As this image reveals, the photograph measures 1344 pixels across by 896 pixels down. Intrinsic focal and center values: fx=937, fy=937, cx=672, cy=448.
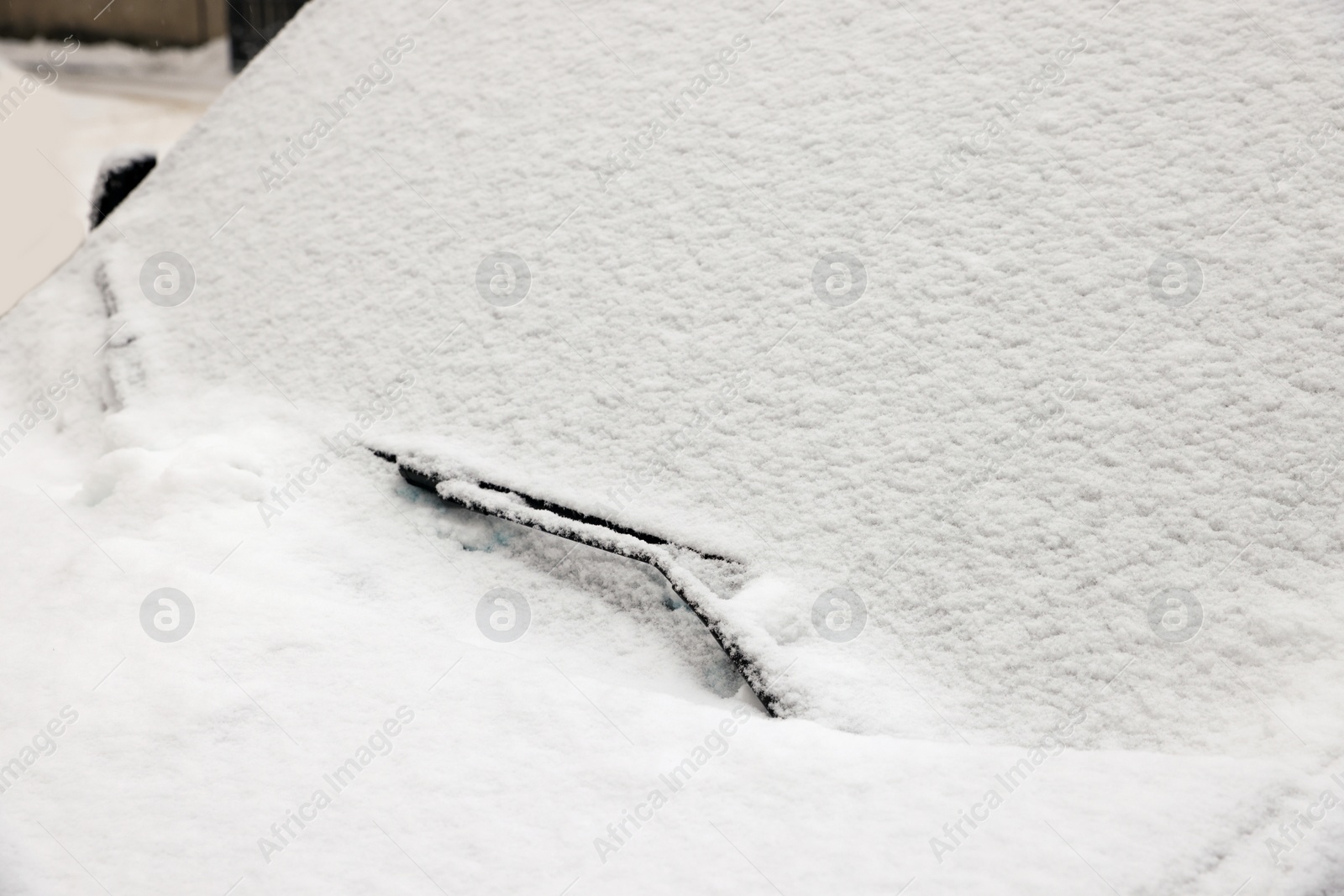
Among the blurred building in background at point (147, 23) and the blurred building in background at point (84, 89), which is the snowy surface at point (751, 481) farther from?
the blurred building in background at point (147, 23)

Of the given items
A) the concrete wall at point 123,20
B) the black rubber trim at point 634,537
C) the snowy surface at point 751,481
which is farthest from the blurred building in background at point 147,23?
the black rubber trim at point 634,537

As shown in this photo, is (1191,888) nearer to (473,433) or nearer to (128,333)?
(473,433)

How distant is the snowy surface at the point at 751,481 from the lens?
114 cm

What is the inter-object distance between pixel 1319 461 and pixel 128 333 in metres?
2.23

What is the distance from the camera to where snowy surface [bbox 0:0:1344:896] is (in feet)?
3.75

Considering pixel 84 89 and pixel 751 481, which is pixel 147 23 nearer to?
pixel 84 89

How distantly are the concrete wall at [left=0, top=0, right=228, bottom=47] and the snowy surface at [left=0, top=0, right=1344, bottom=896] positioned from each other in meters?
11.2

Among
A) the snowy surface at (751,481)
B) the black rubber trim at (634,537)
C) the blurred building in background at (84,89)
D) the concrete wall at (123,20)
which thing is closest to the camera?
the snowy surface at (751,481)

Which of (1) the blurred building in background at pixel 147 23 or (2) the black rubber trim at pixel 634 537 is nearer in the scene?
(2) the black rubber trim at pixel 634 537

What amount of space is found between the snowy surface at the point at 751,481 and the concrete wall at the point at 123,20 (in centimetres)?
1119

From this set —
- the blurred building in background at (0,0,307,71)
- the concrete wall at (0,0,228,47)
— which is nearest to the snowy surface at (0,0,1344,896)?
the blurred building in background at (0,0,307,71)

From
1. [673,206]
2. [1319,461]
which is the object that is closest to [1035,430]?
[1319,461]

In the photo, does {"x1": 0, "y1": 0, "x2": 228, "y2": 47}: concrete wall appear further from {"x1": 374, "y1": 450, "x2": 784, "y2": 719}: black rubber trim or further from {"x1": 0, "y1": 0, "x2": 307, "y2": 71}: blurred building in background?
{"x1": 374, "y1": 450, "x2": 784, "y2": 719}: black rubber trim

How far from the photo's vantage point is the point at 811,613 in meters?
1.38
